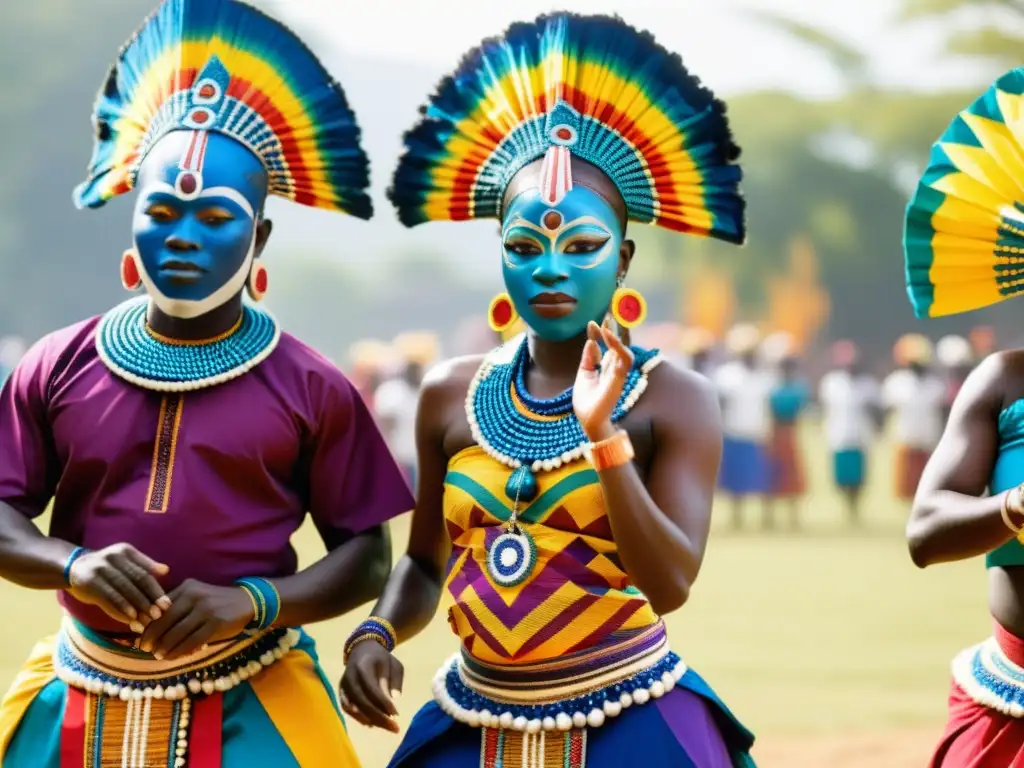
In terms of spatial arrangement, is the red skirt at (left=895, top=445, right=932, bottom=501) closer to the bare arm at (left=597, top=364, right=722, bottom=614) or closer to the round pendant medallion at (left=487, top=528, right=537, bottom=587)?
the bare arm at (left=597, top=364, right=722, bottom=614)

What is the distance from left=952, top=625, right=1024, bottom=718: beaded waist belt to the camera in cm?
343

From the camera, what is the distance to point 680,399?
3.42 metres

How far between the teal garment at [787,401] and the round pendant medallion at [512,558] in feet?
49.4

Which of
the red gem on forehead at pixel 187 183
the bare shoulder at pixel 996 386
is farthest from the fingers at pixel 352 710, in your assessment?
the bare shoulder at pixel 996 386

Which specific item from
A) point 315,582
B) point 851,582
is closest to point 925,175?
point 315,582

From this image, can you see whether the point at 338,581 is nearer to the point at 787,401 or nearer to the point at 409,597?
the point at 409,597

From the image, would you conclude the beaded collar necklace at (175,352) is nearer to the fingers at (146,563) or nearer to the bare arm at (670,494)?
the fingers at (146,563)

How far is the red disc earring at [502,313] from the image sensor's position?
3623mm

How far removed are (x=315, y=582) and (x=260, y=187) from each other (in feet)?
3.44

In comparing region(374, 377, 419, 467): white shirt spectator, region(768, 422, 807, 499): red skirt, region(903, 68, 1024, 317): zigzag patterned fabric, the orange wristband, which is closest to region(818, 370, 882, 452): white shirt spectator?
region(768, 422, 807, 499): red skirt

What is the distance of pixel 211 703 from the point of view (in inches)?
143

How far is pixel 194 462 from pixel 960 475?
185 cm

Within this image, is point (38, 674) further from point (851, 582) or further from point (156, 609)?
point (851, 582)

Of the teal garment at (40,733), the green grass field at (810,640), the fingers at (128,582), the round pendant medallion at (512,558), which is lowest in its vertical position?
the green grass field at (810,640)
